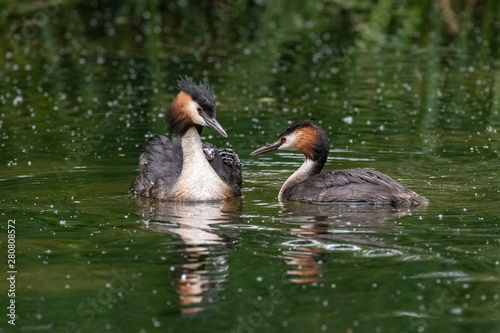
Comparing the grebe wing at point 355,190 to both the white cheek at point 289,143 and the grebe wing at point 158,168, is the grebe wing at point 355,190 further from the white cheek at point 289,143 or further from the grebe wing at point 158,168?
the grebe wing at point 158,168

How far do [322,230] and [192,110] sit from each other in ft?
8.80

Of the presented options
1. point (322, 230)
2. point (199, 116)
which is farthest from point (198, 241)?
point (199, 116)

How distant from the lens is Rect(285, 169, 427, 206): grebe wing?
1120 cm

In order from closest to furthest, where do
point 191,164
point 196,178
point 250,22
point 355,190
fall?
point 355,190 → point 196,178 → point 191,164 → point 250,22

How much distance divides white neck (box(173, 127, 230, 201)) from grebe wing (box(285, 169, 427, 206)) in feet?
2.85

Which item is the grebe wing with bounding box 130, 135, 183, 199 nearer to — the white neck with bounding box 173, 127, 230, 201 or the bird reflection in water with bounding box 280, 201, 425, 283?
the white neck with bounding box 173, 127, 230, 201

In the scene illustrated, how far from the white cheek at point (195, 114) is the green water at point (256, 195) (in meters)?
1.04

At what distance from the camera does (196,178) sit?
11953 millimetres

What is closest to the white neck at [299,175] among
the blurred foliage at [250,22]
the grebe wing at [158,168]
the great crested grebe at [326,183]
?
the great crested grebe at [326,183]

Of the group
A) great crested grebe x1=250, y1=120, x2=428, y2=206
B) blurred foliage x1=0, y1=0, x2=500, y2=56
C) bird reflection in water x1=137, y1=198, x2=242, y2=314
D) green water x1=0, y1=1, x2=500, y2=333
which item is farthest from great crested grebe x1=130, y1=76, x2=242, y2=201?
blurred foliage x1=0, y1=0, x2=500, y2=56

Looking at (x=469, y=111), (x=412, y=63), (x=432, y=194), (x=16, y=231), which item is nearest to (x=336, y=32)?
(x=412, y=63)

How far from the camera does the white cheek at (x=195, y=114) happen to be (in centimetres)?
1196

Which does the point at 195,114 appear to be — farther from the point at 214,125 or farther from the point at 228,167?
the point at 228,167

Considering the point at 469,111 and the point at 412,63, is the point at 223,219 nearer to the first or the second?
the point at 469,111
